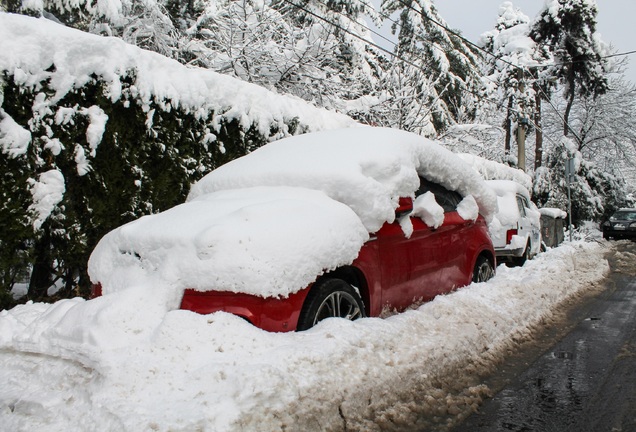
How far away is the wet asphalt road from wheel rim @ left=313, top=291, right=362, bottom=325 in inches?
41.2

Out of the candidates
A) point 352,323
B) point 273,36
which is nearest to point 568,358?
point 352,323

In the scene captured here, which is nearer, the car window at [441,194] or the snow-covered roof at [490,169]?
the car window at [441,194]

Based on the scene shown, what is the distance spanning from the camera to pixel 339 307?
12.8 feet

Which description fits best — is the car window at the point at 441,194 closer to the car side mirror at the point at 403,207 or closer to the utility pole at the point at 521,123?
the car side mirror at the point at 403,207

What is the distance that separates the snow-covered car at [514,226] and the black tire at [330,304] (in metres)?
6.64

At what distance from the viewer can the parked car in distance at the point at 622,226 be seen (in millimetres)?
23484

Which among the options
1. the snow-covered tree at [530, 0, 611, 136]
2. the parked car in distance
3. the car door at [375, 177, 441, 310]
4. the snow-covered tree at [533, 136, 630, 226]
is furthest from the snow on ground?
the snow-covered tree at [530, 0, 611, 136]

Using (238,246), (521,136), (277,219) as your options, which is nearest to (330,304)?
(277,219)

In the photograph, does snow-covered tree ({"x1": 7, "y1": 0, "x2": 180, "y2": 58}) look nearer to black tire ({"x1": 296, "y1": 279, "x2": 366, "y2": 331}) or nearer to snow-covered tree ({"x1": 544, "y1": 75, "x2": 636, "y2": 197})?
black tire ({"x1": 296, "y1": 279, "x2": 366, "y2": 331})

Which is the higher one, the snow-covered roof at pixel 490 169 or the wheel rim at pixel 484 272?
the snow-covered roof at pixel 490 169

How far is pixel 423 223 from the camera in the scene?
16.2 feet

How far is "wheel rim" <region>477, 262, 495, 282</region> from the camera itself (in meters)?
6.17

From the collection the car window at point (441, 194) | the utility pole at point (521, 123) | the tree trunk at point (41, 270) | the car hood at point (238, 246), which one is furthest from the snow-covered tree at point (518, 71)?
the car hood at point (238, 246)

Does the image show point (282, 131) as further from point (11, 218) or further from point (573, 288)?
point (573, 288)
